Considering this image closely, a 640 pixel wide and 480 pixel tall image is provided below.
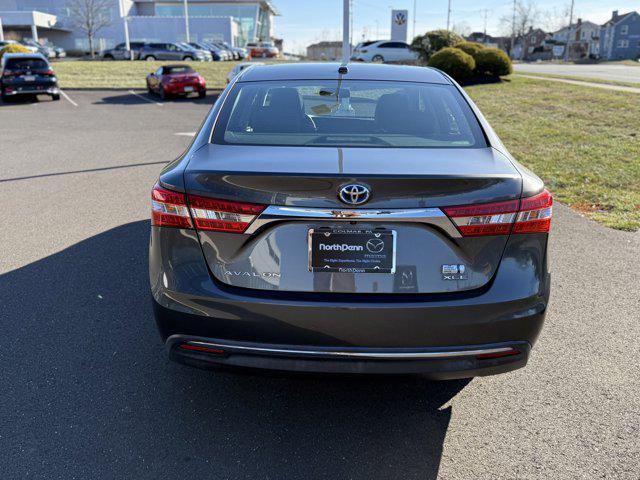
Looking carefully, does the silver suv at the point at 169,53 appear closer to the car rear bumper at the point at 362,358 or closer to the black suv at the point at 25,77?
the black suv at the point at 25,77

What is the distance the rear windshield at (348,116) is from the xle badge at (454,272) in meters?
0.78

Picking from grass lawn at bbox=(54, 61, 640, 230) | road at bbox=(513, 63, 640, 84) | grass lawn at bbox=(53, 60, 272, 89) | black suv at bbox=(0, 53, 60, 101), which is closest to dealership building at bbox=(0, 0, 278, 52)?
grass lawn at bbox=(53, 60, 272, 89)

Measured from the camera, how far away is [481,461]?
2.84 meters

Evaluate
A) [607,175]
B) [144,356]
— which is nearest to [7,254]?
[144,356]

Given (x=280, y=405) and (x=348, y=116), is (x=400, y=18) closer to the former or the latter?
(x=348, y=116)

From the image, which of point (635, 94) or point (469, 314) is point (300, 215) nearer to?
point (469, 314)

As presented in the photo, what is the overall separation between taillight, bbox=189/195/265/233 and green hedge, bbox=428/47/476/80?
23765mm

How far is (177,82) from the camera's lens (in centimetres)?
2433

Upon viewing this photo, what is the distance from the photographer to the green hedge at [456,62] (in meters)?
24.8

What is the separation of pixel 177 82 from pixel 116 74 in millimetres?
11246

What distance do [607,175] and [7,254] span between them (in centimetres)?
815

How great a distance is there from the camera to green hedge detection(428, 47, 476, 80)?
24.8m

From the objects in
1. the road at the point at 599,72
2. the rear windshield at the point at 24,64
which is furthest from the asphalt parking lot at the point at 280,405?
the road at the point at 599,72

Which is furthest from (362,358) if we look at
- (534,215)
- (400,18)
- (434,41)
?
(400,18)
